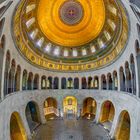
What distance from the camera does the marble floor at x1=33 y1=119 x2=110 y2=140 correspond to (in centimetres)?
1953

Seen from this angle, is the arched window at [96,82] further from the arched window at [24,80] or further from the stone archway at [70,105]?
the arched window at [24,80]

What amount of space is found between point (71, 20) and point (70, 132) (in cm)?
1705

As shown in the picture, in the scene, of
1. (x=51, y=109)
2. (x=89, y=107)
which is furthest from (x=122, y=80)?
(x=51, y=109)

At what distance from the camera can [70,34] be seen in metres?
31.5

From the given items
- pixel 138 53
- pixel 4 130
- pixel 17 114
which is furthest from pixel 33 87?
pixel 138 53

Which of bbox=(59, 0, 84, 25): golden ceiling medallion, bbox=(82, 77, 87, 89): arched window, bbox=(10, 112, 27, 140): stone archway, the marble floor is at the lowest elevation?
the marble floor

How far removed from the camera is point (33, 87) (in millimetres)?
27234

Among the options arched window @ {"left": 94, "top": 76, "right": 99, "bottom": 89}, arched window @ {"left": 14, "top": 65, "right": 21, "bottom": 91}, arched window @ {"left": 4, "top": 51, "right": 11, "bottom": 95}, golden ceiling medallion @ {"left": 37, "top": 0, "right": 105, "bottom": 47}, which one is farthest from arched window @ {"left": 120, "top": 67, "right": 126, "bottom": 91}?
arched window @ {"left": 4, "top": 51, "right": 11, "bottom": 95}

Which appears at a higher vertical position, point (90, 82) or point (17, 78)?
point (17, 78)

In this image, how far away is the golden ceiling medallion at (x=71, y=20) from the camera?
27516 mm

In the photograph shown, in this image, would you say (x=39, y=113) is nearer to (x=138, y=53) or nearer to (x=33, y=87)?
(x=33, y=87)

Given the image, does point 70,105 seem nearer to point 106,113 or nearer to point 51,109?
point 51,109

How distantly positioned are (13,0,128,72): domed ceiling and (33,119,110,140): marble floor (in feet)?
29.5

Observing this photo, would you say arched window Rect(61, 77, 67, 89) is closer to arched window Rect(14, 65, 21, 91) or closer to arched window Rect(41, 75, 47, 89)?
arched window Rect(41, 75, 47, 89)
